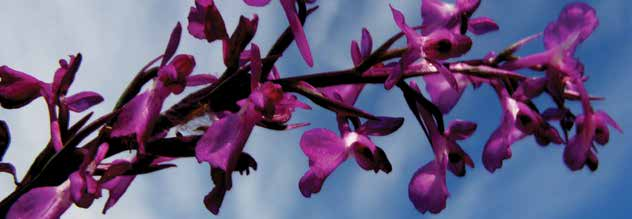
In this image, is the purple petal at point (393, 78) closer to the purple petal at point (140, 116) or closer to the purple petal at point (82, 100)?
the purple petal at point (140, 116)

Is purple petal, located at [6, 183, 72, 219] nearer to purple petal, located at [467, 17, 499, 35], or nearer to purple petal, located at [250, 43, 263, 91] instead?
purple petal, located at [250, 43, 263, 91]

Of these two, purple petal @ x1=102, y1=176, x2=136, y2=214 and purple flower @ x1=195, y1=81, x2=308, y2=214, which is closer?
purple flower @ x1=195, y1=81, x2=308, y2=214

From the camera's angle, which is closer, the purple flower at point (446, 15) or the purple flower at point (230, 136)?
the purple flower at point (230, 136)

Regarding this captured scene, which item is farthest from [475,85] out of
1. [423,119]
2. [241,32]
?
[241,32]

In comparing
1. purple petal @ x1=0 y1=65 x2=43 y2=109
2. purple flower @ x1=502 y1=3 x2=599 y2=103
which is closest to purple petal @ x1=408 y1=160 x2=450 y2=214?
purple flower @ x1=502 y1=3 x2=599 y2=103

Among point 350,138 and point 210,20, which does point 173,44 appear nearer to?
point 210,20

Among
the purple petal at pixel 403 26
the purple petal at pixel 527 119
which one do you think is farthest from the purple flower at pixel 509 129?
the purple petal at pixel 403 26

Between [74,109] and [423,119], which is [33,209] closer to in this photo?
[74,109]
